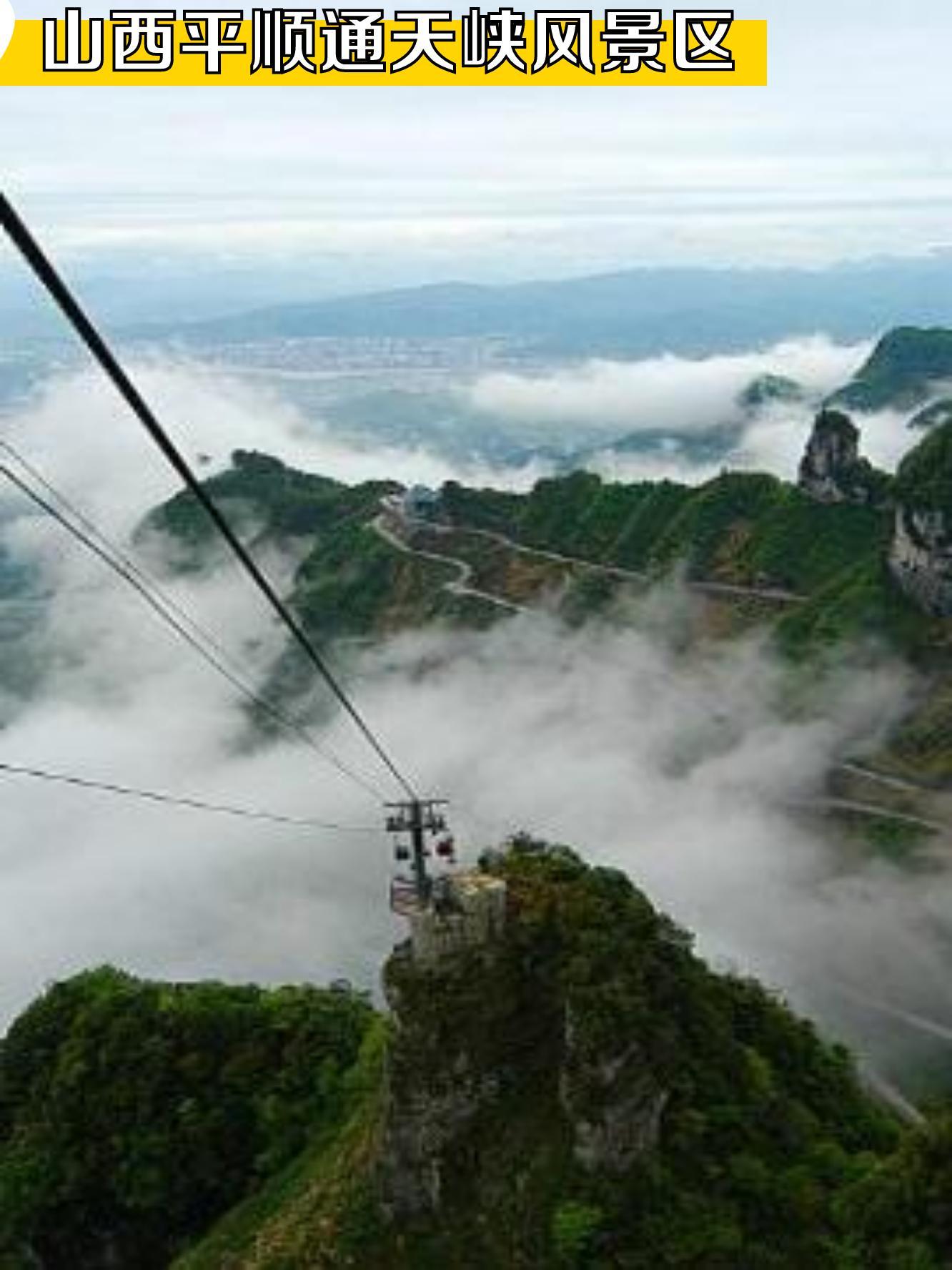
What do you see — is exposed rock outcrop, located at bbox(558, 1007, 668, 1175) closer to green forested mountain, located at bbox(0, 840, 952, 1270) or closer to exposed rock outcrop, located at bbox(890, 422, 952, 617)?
green forested mountain, located at bbox(0, 840, 952, 1270)

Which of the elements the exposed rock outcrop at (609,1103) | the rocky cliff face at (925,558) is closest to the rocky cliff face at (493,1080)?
the exposed rock outcrop at (609,1103)

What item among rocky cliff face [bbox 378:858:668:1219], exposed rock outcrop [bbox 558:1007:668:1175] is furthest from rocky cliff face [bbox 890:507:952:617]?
exposed rock outcrop [bbox 558:1007:668:1175]

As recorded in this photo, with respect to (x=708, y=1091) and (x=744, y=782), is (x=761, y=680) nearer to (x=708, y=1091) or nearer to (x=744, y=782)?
(x=744, y=782)

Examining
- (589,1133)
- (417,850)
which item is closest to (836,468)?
(589,1133)

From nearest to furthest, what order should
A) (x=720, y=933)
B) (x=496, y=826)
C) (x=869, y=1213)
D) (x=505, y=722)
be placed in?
(x=869, y=1213), (x=720, y=933), (x=496, y=826), (x=505, y=722)

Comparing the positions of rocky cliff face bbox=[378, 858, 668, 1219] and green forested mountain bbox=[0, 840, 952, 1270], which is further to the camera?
rocky cliff face bbox=[378, 858, 668, 1219]

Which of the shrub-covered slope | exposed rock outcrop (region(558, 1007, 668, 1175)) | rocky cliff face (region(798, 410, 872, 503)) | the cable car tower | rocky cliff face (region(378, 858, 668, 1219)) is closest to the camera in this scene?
the cable car tower

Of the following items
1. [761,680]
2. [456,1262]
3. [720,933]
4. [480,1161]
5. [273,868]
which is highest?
[761,680]

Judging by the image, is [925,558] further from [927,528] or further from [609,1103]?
[609,1103]

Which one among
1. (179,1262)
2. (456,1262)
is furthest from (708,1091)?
(179,1262)

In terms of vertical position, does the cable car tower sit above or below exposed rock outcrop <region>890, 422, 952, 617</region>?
below

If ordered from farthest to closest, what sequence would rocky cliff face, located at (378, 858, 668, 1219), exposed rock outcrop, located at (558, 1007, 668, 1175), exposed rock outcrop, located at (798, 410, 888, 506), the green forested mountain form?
exposed rock outcrop, located at (798, 410, 888, 506) < rocky cliff face, located at (378, 858, 668, 1219) < exposed rock outcrop, located at (558, 1007, 668, 1175) < the green forested mountain
